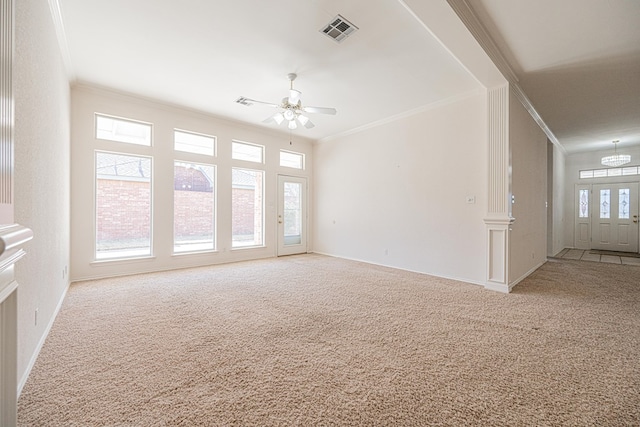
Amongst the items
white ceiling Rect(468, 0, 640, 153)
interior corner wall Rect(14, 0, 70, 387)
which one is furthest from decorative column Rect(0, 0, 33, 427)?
white ceiling Rect(468, 0, 640, 153)

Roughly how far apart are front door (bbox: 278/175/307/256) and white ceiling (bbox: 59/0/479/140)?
2.53m

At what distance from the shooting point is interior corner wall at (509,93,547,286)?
417cm

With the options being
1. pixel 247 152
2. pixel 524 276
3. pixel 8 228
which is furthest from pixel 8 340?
pixel 524 276

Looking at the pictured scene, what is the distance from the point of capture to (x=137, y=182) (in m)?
4.82

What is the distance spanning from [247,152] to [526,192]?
5.61 meters

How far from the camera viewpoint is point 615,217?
7.55 m

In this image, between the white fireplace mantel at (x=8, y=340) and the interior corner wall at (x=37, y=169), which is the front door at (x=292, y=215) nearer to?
the interior corner wall at (x=37, y=169)

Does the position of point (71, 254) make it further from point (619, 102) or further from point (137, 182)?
point (619, 102)

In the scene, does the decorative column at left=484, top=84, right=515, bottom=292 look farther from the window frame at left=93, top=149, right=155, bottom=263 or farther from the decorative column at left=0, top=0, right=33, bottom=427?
the window frame at left=93, top=149, right=155, bottom=263

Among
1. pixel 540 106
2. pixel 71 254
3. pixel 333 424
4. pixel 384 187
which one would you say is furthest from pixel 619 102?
pixel 71 254

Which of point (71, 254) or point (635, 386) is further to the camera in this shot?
point (71, 254)

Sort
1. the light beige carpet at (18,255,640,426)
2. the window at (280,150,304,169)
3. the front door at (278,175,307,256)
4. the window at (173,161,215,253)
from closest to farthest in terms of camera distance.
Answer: the light beige carpet at (18,255,640,426) → the window at (173,161,215,253) → the front door at (278,175,307,256) → the window at (280,150,304,169)

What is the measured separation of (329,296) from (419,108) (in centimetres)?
373

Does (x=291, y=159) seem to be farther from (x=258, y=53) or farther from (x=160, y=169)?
(x=258, y=53)
